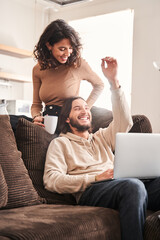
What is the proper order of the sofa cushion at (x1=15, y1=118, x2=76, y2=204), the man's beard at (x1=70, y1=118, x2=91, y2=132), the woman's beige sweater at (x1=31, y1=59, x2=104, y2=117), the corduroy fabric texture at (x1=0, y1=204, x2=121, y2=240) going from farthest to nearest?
the woman's beige sweater at (x1=31, y1=59, x2=104, y2=117) < the man's beard at (x1=70, y1=118, x2=91, y2=132) < the sofa cushion at (x1=15, y1=118, x2=76, y2=204) < the corduroy fabric texture at (x1=0, y1=204, x2=121, y2=240)

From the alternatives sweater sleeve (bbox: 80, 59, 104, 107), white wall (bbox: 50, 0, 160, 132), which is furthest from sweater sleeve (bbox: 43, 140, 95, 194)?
white wall (bbox: 50, 0, 160, 132)

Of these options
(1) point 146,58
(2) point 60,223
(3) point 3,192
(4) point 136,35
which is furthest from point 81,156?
(4) point 136,35

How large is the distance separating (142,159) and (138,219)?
0.35 meters

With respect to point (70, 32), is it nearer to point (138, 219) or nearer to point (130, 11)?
point (138, 219)

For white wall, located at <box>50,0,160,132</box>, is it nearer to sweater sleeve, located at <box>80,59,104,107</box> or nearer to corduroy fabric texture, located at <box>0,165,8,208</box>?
sweater sleeve, located at <box>80,59,104,107</box>

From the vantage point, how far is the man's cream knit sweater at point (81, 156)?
1909 millimetres

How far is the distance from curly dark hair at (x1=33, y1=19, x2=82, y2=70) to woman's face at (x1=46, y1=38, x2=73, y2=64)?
2 cm

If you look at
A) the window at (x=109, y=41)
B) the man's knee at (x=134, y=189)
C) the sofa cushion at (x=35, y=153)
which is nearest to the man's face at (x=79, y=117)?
the sofa cushion at (x=35, y=153)

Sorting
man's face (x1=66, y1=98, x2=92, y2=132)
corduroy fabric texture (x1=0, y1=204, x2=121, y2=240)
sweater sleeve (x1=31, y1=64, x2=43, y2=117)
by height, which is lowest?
corduroy fabric texture (x1=0, y1=204, x2=121, y2=240)

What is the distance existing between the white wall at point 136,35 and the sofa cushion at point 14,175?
10.8 ft

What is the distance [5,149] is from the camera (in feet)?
6.09

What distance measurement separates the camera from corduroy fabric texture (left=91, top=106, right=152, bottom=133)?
244 centimetres

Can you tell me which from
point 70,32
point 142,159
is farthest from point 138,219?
point 70,32

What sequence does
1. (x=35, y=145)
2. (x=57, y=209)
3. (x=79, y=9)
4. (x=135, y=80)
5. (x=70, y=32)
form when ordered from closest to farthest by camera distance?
1. (x=57, y=209)
2. (x=35, y=145)
3. (x=70, y=32)
4. (x=135, y=80)
5. (x=79, y=9)
